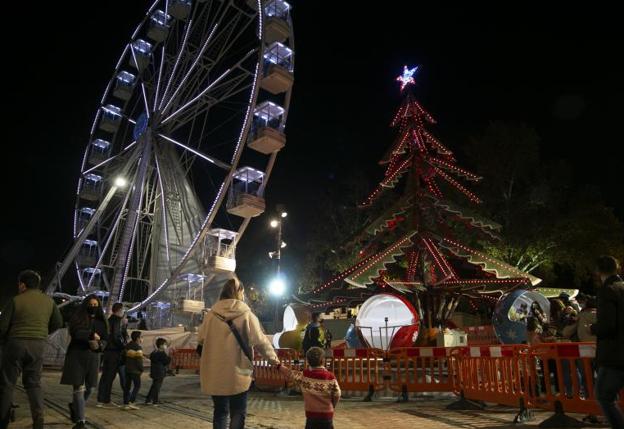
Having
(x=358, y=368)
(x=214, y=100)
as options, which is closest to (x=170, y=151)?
(x=214, y=100)

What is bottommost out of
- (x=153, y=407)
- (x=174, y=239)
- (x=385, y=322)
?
(x=153, y=407)

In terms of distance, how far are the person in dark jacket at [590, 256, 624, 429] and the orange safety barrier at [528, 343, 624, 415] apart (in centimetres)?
209

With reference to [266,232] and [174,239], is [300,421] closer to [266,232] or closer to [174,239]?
[174,239]

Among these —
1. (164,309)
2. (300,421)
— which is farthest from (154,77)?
(300,421)

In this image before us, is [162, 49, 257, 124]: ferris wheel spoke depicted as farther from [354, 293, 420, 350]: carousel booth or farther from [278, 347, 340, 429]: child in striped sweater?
[278, 347, 340, 429]: child in striped sweater

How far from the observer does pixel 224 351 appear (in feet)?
12.8

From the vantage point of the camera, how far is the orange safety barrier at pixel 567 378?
6016mm

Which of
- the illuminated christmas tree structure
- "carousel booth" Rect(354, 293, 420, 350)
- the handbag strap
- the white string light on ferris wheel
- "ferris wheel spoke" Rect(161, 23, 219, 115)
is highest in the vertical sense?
"ferris wheel spoke" Rect(161, 23, 219, 115)

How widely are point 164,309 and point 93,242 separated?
5098 millimetres

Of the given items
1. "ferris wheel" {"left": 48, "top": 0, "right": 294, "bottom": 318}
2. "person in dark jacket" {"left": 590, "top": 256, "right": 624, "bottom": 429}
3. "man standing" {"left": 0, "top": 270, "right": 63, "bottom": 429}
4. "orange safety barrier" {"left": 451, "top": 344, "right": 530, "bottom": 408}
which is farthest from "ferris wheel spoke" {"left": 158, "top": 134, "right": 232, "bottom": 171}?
"person in dark jacket" {"left": 590, "top": 256, "right": 624, "bottom": 429}

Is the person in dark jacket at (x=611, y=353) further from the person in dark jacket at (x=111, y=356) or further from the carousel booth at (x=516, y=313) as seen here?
the carousel booth at (x=516, y=313)

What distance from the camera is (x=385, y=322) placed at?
12.5 m

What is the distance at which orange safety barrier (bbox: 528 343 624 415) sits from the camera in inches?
237

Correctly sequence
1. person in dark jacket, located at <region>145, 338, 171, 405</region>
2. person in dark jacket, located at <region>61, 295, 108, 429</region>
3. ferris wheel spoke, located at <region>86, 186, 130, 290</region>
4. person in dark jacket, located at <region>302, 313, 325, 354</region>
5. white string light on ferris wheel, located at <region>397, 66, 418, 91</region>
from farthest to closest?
1. ferris wheel spoke, located at <region>86, 186, 130, 290</region>
2. white string light on ferris wheel, located at <region>397, 66, 418, 91</region>
3. person in dark jacket, located at <region>302, 313, 325, 354</region>
4. person in dark jacket, located at <region>145, 338, 171, 405</region>
5. person in dark jacket, located at <region>61, 295, 108, 429</region>
